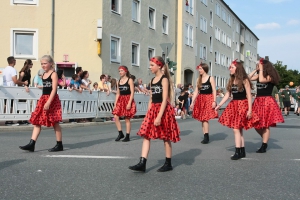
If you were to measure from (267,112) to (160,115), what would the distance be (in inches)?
124

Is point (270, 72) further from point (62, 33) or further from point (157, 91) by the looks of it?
point (62, 33)

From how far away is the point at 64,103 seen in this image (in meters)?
14.6

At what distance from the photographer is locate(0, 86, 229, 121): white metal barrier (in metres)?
12.9

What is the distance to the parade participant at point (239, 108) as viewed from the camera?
745 centimetres

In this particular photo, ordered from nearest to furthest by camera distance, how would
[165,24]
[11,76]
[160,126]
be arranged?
[160,126]
[11,76]
[165,24]

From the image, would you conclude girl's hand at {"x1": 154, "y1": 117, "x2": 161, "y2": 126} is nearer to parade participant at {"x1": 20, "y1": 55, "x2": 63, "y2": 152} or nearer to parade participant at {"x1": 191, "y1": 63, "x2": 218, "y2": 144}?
parade participant at {"x1": 20, "y1": 55, "x2": 63, "y2": 152}

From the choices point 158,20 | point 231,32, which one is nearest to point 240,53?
point 231,32

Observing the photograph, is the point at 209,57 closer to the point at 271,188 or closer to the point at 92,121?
the point at 92,121

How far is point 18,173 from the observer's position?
5.77 metres

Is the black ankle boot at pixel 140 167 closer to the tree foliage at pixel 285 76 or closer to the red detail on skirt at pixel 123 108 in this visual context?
the red detail on skirt at pixel 123 108

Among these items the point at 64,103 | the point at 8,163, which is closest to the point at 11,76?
the point at 64,103

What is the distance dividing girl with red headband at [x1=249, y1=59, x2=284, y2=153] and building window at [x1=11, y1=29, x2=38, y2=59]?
682 inches

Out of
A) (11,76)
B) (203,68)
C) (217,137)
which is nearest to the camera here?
(203,68)

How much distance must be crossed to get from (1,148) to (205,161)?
13.6ft
